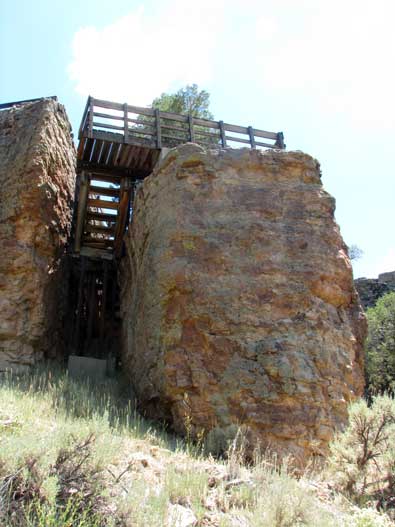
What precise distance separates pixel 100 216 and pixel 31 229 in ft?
10.7

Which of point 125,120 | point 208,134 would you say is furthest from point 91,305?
point 208,134

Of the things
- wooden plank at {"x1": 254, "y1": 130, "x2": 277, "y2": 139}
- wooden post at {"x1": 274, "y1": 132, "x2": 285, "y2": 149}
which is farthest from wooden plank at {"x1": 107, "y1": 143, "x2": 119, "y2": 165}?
wooden post at {"x1": 274, "y1": 132, "x2": 285, "y2": 149}

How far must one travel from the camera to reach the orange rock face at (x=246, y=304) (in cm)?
711

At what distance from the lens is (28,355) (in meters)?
8.83

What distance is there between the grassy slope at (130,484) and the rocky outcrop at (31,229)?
2.13 meters

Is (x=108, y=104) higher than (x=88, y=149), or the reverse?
(x=108, y=104)

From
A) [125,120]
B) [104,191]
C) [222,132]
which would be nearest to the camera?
[125,120]

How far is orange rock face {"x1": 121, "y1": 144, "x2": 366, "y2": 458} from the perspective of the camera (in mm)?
7109

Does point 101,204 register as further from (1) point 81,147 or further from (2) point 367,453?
(2) point 367,453

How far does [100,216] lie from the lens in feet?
41.0

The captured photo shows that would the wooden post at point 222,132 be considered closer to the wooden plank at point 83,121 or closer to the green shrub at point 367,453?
the wooden plank at point 83,121

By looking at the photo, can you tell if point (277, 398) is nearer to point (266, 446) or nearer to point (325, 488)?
point (266, 446)

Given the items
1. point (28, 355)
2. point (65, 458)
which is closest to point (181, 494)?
point (65, 458)

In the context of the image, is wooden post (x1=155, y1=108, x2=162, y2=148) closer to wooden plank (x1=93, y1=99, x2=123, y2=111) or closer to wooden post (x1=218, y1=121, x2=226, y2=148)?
wooden plank (x1=93, y1=99, x2=123, y2=111)
